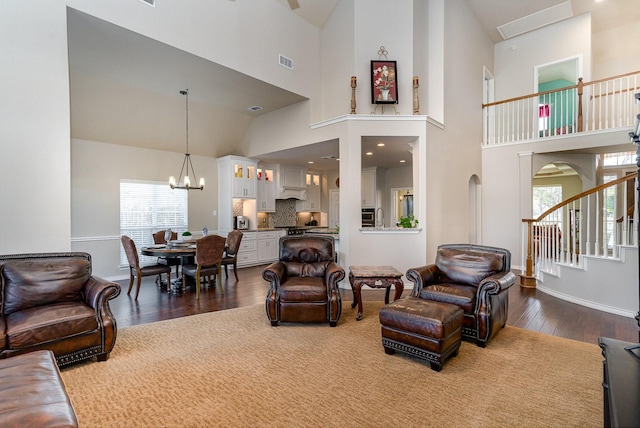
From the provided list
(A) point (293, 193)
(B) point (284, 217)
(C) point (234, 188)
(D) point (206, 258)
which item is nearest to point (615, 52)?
(A) point (293, 193)

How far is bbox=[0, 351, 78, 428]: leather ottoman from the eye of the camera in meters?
1.36

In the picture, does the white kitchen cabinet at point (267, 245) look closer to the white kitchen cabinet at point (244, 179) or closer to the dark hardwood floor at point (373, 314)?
the white kitchen cabinet at point (244, 179)

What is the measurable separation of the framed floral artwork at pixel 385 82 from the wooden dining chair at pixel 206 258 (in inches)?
150

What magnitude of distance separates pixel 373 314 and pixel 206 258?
9.27 feet

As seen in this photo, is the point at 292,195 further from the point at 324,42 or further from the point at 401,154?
the point at 324,42

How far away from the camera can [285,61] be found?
5902 mm

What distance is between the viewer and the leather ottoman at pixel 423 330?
266cm

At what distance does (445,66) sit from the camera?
6203mm

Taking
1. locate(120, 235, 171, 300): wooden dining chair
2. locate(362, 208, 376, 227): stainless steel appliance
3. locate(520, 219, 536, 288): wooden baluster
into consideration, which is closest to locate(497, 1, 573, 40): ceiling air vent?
locate(520, 219, 536, 288): wooden baluster

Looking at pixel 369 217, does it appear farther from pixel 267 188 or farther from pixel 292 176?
pixel 267 188

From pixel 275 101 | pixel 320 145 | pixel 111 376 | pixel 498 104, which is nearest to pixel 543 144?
pixel 498 104

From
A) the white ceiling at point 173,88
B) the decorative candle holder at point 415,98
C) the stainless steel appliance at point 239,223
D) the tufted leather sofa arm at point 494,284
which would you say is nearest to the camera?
the tufted leather sofa arm at point 494,284

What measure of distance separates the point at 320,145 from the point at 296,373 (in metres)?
4.87

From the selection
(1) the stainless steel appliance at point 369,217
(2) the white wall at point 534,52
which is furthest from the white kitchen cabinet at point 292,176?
(2) the white wall at point 534,52
